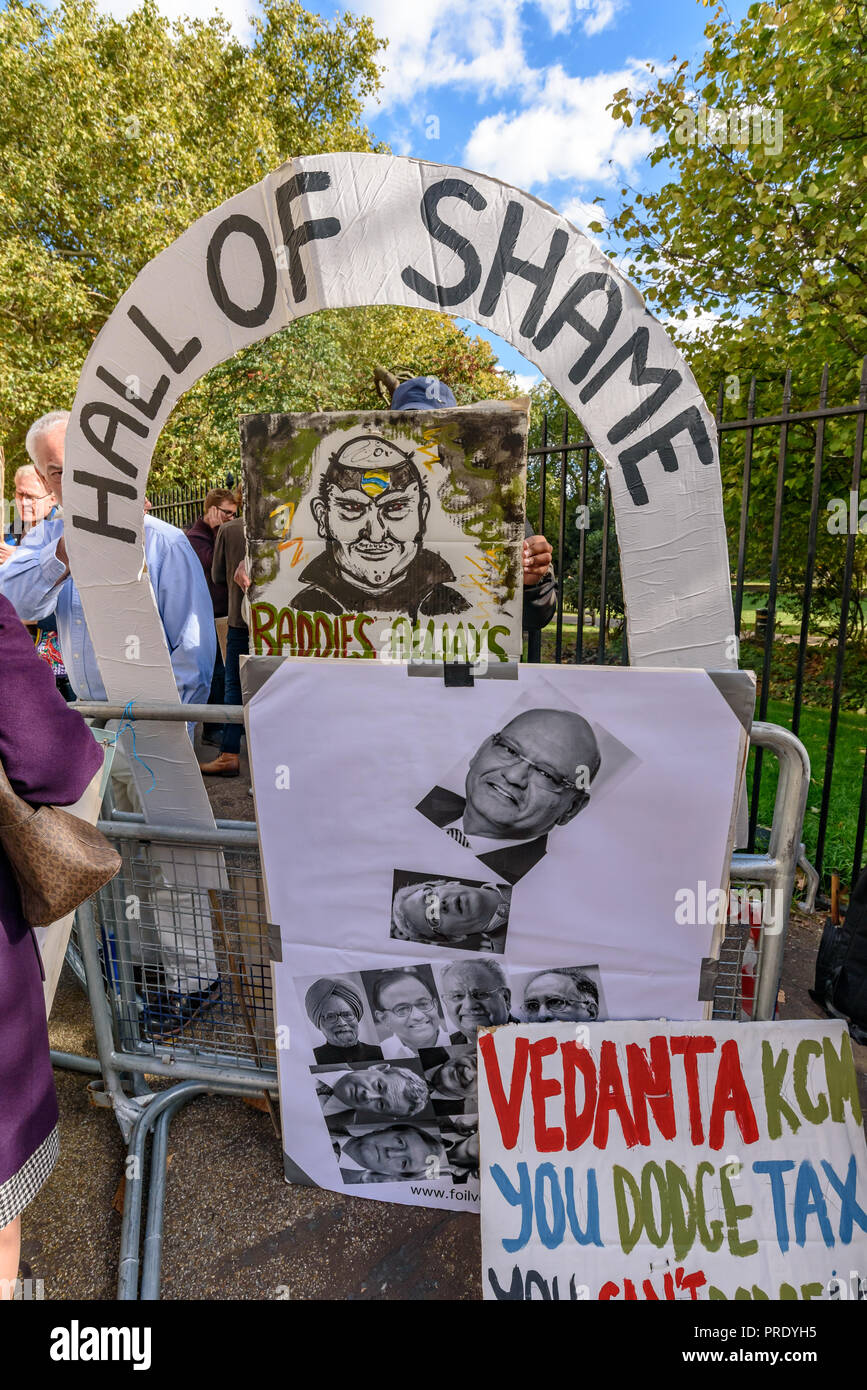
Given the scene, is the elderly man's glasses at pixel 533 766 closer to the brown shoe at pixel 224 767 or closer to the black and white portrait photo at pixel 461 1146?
the black and white portrait photo at pixel 461 1146

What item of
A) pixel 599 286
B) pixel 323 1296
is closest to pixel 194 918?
pixel 323 1296

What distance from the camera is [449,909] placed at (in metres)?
1.86

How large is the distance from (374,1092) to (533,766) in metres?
1.00

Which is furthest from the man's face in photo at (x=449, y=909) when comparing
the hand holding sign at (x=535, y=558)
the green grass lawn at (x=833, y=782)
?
the green grass lawn at (x=833, y=782)

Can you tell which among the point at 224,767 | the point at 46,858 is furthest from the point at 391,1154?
the point at 224,767

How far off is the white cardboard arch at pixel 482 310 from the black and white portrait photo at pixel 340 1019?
1.13 meters

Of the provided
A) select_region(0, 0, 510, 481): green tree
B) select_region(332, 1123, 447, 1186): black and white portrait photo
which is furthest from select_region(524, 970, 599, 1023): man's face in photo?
select_region(0, 0, 510, 481): green tree

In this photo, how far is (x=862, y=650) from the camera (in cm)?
841

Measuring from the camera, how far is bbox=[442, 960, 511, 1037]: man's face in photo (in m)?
1.89

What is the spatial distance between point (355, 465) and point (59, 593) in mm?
1647

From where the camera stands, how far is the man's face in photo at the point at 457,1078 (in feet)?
6.44

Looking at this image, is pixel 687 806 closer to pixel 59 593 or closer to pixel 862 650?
pixel 59 593

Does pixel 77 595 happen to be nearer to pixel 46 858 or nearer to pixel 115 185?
pixel 46 858

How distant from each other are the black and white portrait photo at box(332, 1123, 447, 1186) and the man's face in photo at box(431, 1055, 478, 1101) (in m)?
0.13
